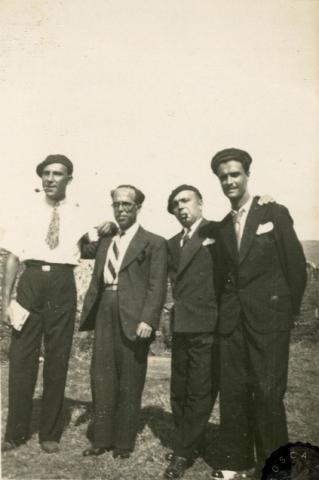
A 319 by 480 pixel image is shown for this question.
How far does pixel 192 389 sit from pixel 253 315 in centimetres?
71

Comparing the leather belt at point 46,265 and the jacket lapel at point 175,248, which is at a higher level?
the jacket lapel at point 175,248

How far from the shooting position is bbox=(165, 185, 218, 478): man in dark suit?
330 centimetres

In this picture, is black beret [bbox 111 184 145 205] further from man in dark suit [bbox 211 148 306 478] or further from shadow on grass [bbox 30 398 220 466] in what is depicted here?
shadow on grass [bbox 30 398 220 466]

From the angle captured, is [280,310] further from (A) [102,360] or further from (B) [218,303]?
(A) [102,360]

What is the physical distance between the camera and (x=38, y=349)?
3643 mm

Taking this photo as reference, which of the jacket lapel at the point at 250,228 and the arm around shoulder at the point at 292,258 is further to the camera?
the jacket lapel at the point at 250,228

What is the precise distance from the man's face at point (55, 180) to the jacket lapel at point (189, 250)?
113 cm

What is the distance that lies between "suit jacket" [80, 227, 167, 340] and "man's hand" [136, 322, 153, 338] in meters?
0.03

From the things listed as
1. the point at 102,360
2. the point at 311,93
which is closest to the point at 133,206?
the point at 102,360

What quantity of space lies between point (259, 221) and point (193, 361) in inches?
43.6

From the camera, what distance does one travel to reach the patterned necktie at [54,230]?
3.69 m

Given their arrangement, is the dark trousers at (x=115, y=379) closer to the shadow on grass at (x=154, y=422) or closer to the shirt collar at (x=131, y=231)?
the shadow on grass at (x=154, y=422)

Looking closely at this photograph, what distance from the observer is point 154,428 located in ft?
13.0

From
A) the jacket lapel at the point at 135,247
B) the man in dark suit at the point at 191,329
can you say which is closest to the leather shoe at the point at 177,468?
the man in dark suit at the point at 191,329
